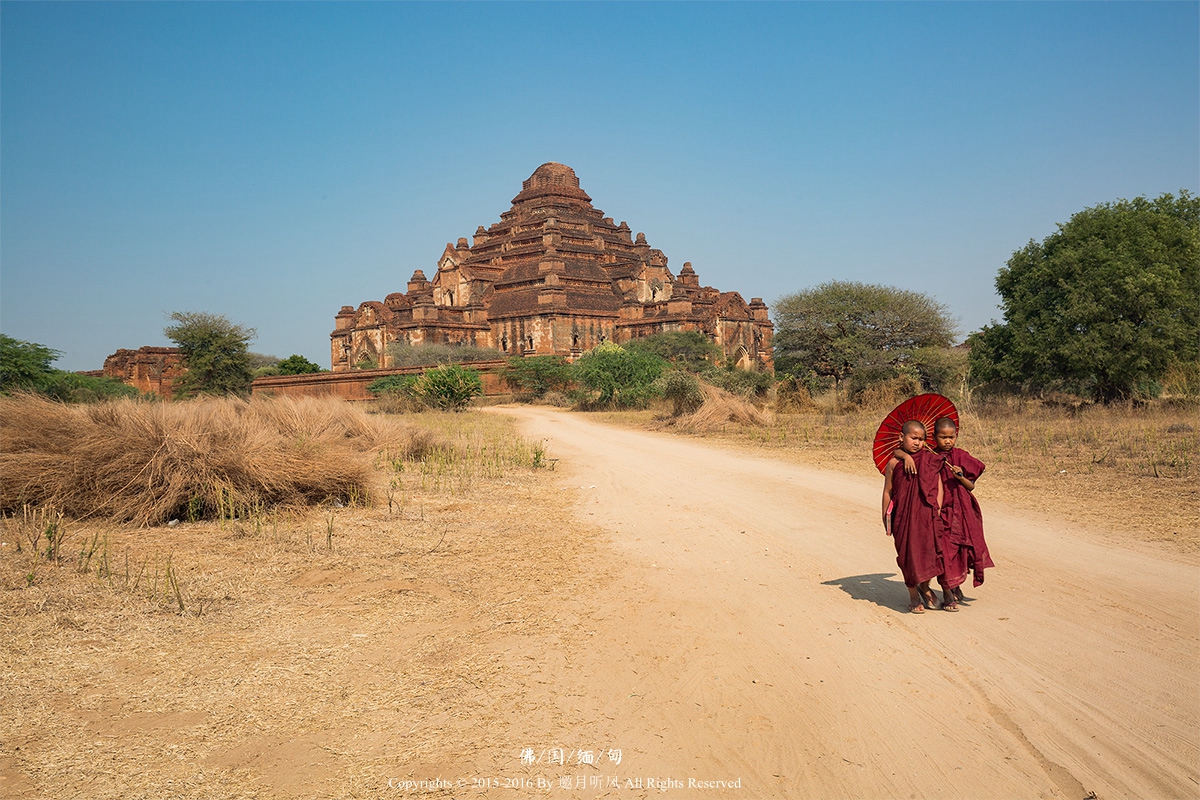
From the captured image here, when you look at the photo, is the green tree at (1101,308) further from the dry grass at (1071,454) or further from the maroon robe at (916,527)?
the maroon robe at (916,527)

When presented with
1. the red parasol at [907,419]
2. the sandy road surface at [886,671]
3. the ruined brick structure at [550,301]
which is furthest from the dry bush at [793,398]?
the red parasol at [907,419]

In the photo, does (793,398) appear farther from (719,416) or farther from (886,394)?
(719,416)

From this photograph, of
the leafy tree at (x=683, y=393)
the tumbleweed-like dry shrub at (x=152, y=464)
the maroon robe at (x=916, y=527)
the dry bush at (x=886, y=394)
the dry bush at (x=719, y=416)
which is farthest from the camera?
the dry bush at (x=886, y=394)

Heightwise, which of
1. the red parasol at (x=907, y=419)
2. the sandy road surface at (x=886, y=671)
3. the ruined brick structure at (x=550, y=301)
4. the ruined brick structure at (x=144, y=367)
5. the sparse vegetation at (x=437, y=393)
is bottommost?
the sandy road surface at (x=886, y=671)

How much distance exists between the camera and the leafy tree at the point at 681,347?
33.6 meters

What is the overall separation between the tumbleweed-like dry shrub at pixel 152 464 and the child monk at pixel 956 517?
568cm

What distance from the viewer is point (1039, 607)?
469cm

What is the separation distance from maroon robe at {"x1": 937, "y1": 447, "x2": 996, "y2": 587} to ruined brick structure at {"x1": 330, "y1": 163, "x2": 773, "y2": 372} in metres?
32.7

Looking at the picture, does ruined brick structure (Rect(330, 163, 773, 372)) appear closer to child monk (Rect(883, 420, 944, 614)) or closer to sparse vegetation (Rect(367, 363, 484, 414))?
sparse vegetation (Rect(367, 363, 484, 414))

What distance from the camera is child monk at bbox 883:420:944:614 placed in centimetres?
467

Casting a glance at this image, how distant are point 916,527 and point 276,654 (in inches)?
144

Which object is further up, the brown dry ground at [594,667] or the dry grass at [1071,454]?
the dry grass at [1071,454]

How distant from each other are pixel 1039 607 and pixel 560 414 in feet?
64.1

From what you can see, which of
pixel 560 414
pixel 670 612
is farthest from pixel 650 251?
pixel 670 612
